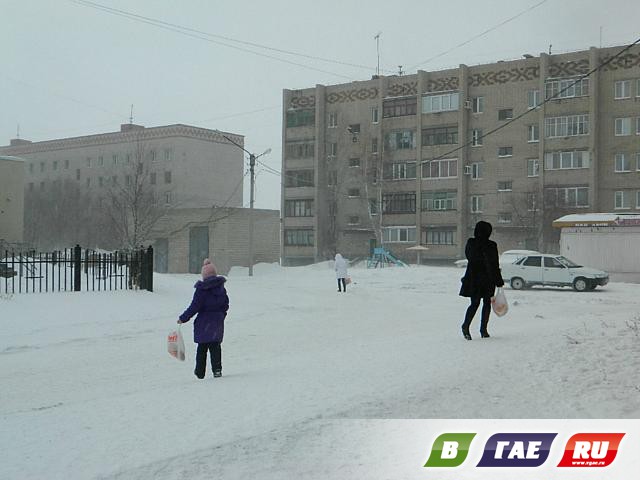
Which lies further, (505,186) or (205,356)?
(505,186)

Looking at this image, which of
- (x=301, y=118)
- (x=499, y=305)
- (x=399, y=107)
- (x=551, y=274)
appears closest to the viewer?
(x=499, y=305)

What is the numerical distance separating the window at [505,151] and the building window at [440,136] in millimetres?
3835

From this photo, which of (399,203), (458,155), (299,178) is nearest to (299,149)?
(299,178)

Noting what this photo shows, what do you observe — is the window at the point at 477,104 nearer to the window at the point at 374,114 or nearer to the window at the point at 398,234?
the window at the point at 374,114

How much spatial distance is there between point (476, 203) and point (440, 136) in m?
6.68

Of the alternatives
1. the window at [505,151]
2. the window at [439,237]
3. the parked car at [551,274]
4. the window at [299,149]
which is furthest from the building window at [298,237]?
the parked car at [551,274]

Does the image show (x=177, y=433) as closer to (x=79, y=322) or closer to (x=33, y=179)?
(x=79, y=322)

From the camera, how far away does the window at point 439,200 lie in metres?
63.3

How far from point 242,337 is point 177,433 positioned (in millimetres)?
8073

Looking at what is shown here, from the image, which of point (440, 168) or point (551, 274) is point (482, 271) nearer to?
point (551, 274)

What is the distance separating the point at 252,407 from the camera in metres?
6.97

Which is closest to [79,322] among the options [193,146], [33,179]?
[193,146]

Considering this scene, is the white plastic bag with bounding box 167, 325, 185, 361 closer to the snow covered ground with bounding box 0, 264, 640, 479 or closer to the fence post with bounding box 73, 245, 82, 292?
the snow covered ground with bounding box 0, 264, 640, 479

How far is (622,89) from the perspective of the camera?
2234 inches
